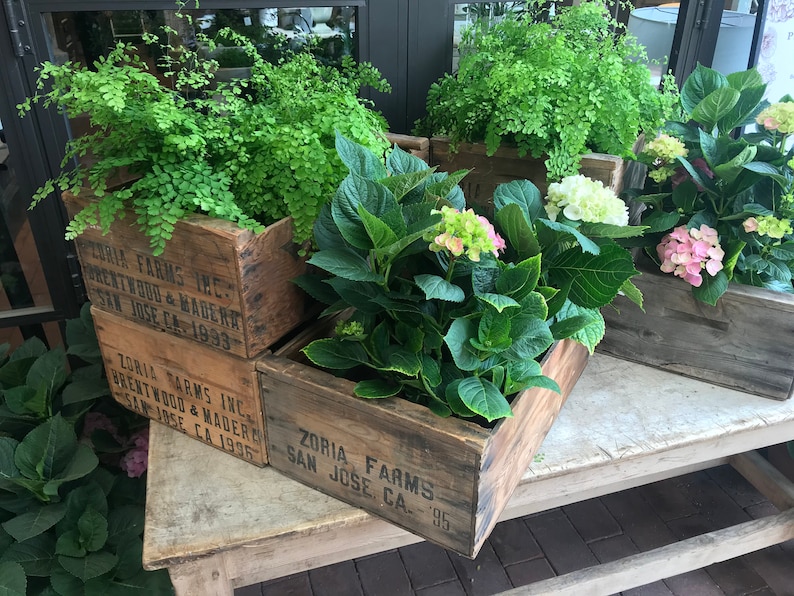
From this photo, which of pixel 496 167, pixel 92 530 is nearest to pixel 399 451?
pixel 496 167

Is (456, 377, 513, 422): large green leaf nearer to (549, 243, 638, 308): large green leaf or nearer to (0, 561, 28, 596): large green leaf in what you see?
(549, 243, 638, 308): large green leaf

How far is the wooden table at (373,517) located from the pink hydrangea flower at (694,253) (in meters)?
0.26

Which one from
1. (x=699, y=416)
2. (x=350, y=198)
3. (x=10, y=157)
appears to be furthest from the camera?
(x=10, y=157)

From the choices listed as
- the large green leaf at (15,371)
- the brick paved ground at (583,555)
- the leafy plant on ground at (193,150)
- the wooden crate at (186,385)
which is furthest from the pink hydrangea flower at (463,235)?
the brick paved ground at (583,555)

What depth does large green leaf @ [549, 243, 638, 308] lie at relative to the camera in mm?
1069

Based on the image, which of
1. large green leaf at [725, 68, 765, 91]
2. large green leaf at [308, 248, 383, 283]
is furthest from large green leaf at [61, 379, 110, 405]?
large green leaf at [725, 68, 765, 91]

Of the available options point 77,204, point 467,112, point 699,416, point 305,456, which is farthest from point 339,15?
point 699,416

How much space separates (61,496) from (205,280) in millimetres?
804

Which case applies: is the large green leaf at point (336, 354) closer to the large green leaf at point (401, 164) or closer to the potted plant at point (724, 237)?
the large green leaf at point (401, 164)

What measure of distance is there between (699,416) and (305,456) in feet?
2.63

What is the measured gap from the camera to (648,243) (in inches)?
56.4

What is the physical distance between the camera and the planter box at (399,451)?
98cm

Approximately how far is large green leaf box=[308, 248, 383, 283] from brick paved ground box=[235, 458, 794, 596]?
140 cm

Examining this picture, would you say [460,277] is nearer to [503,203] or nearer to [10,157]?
[503,203]
